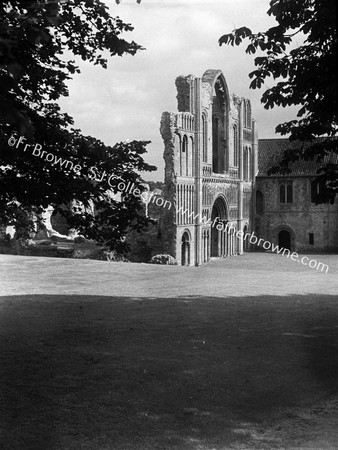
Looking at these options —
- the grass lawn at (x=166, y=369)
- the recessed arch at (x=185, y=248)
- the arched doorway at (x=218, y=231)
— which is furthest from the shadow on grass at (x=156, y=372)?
the arched doorway at (x=218, y=231)

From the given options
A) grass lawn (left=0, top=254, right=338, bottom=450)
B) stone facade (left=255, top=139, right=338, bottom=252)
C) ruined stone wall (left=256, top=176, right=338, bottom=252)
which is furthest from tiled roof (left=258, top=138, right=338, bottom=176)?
grass lawn (left=0, top=254, right=338, bottom=450)

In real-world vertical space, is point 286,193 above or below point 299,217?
above

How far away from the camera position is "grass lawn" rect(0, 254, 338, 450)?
6254 mm

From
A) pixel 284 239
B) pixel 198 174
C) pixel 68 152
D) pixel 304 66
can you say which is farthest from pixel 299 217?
pixel 68 152

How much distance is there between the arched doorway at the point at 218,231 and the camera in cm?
4331

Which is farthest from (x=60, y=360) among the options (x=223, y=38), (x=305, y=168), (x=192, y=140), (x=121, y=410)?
(x=305, y=168)

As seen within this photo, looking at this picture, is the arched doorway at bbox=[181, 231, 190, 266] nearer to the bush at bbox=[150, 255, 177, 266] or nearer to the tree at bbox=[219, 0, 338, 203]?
the bush at bbox=[150, 255, 177, 266]

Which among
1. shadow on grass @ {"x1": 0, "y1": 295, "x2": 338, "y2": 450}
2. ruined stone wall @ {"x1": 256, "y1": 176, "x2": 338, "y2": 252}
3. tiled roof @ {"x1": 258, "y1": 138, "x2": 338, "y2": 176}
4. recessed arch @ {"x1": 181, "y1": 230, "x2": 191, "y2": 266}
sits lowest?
shadow on grass @ {"x1": 0, "y1": 295, "x2": 338, "y2": 450}

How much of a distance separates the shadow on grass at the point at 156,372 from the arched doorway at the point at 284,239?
3697 centimetres

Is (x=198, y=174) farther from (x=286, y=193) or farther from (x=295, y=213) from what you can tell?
(x=295, y=213)

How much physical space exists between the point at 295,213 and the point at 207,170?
40.1ft

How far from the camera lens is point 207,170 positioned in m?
40.4

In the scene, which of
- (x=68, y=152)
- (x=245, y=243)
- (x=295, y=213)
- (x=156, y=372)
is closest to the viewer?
(x=156, y=372)

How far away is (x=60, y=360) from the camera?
8.75m
